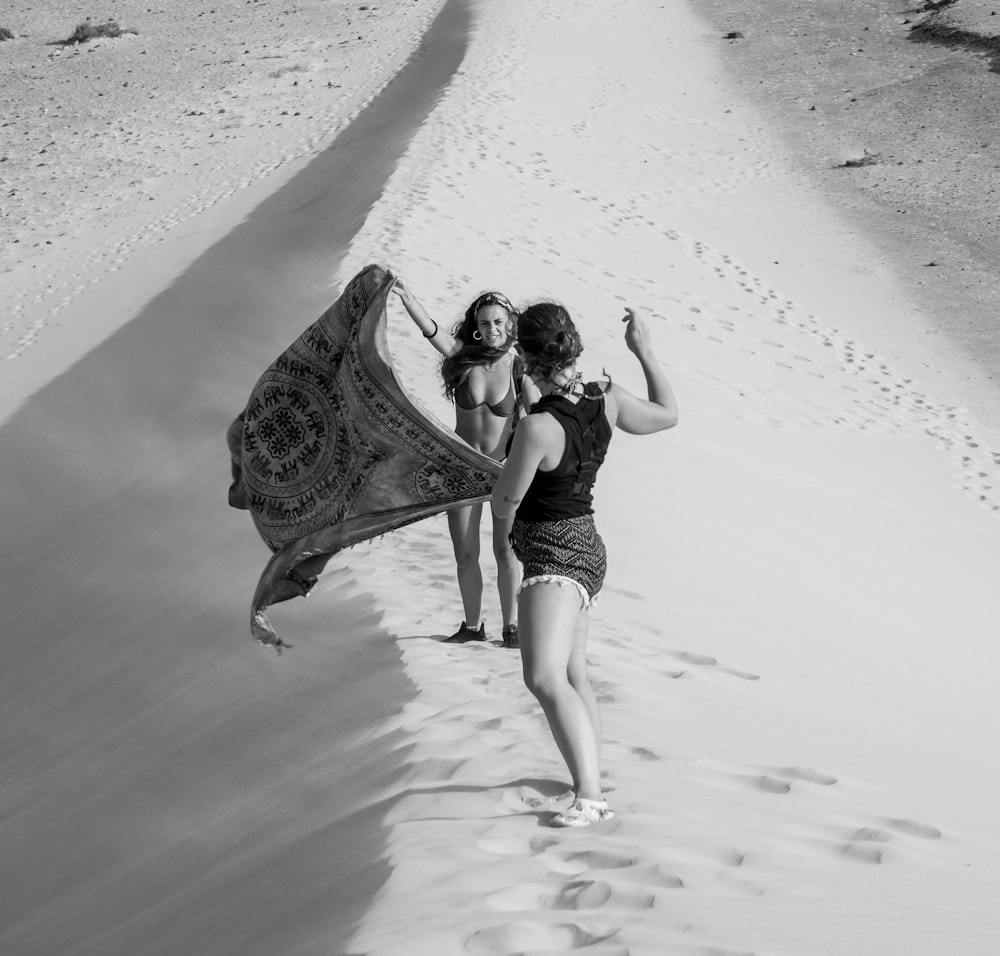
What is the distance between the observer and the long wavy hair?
4504mm

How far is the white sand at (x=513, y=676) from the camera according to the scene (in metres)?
3.43

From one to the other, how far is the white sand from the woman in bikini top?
429 mm

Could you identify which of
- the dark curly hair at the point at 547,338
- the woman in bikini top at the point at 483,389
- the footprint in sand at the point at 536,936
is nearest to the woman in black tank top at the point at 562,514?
the dark curly hair at the point at 547,338

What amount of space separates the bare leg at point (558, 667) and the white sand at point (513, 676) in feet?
0.85

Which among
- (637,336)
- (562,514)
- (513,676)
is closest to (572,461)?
(562,514)

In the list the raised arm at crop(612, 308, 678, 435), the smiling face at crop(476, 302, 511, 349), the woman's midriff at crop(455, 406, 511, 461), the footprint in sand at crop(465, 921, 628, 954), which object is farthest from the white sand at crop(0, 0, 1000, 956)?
the smiling face at crop(476, 302, 511, 349)

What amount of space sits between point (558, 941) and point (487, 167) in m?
14.4

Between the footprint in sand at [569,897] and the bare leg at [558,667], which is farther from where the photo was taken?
the bare leg at [558,667]

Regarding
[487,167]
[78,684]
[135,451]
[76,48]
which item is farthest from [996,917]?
[76,48]

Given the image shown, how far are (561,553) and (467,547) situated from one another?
146 centimetres

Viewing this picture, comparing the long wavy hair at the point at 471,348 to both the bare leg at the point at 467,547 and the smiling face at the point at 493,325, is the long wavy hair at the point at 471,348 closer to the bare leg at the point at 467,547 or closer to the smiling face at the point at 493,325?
the smiling face at the point at 493,325

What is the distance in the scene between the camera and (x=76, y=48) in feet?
101

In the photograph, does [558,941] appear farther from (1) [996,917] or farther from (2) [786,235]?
(2) [786,235]

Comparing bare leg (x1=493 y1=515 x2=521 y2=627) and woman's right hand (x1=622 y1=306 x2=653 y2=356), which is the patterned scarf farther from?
woman's right hand (x1=622 y1=306 x2=653 y2=356)
